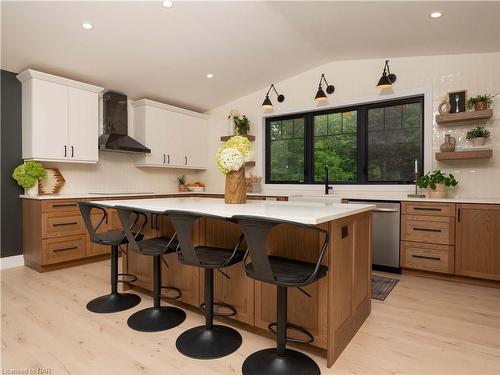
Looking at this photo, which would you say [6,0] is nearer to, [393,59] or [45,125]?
[45,125]

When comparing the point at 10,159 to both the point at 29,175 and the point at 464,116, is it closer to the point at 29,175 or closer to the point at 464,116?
the point at 29,175

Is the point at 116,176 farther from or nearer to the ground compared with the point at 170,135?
nearer to the ground

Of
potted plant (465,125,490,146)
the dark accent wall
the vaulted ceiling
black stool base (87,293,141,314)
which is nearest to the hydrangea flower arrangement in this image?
black stool base (87,293,141,314)

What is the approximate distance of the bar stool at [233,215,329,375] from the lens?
1.52 m

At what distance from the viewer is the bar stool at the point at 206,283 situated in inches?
71.9

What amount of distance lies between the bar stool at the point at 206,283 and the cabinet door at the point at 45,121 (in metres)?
2.81

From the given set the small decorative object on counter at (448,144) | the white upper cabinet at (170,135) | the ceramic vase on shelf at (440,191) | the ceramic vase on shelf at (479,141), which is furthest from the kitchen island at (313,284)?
the white upper cabinet at (170,135)

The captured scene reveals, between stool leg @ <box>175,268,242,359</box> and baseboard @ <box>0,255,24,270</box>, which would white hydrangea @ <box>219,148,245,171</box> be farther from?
baseboard @ <box>0,255,24,270</box>

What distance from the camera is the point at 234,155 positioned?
2.30 m

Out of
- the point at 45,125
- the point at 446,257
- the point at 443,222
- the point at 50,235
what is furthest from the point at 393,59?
the point at 50,235

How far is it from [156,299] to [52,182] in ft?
9.11

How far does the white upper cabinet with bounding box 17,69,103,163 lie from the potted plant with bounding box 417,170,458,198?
431 centimetres

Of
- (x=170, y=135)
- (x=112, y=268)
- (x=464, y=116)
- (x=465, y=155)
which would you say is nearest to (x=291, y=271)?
(x=112, y=268)

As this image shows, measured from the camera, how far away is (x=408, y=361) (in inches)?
71.9
